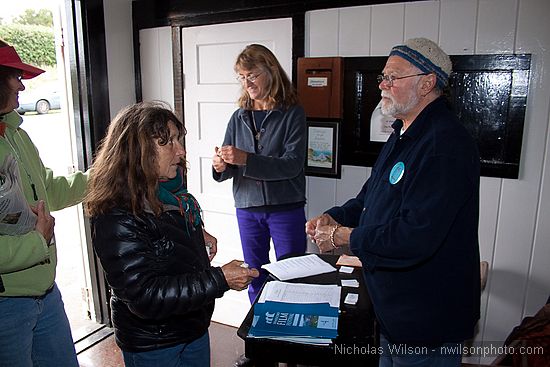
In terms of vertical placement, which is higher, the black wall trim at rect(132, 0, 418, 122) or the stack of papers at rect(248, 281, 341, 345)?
the black wall trim at rect(132, 0, 418, 122)

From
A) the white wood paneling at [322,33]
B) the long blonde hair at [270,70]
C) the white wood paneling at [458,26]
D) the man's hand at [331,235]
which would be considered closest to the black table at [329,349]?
the man's hand at [331,235]

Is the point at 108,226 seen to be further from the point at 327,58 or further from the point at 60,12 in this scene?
the point at 60,12

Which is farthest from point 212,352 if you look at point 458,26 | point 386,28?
point 458,26

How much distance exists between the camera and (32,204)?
148 cm

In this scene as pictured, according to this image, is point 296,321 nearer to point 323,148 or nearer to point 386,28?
point 323,148

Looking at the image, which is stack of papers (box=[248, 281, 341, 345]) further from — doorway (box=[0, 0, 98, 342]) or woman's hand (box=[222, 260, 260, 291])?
doorway (box=[0, 0, 98, 342])

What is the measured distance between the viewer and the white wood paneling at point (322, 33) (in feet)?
7.85

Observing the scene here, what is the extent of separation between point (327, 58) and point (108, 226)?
1.64 m

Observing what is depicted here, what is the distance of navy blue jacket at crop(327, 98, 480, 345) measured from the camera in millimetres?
1177

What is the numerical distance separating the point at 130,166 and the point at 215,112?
1.79 meters

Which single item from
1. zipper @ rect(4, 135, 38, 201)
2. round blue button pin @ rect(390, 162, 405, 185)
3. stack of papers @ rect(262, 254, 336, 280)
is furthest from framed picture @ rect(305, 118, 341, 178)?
zipper @ rect(4, 135, 38, 201)

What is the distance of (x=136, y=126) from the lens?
3.91ft

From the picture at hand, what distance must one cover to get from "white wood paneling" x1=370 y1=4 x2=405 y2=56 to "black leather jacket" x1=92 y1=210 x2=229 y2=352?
1.50 metres

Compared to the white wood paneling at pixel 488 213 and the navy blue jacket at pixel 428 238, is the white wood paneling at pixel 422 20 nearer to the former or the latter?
the white wood paneling at pixel 488 213
